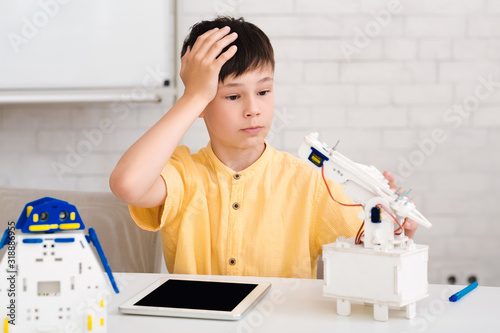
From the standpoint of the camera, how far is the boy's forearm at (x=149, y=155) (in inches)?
38.8

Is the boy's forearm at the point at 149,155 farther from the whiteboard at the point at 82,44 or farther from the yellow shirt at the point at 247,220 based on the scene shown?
the whiteboard at the point at 82,44

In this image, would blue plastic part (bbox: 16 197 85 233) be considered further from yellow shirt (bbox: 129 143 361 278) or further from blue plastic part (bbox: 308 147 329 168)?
yellow shirt (bbox: 129 143 361 278)

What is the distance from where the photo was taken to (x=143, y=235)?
4.56 feet

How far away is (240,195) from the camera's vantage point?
122 cm

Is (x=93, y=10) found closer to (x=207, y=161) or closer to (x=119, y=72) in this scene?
(x=119, y=72)

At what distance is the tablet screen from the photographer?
81 cm

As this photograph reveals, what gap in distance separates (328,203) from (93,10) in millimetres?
1295

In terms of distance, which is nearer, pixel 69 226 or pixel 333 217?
pixel 69 226

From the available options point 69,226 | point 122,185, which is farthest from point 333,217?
point 69,226

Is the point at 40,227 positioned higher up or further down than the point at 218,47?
further down

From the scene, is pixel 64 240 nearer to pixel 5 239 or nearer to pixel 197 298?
pixel 5 239

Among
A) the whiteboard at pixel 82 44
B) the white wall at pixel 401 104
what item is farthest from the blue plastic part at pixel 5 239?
the white wall at pixel 401 104

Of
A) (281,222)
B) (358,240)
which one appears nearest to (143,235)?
(281,222)

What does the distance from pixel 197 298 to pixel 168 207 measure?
339mm
